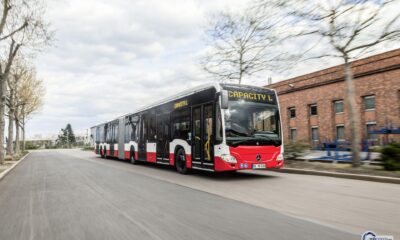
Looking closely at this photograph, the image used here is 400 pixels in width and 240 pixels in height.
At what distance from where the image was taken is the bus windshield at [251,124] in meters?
9.89

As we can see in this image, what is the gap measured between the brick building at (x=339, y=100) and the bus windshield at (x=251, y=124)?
30.6 feet

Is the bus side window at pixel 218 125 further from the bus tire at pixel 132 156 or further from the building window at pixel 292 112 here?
the building window at pixel 292 112

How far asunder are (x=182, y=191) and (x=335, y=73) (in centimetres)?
2320

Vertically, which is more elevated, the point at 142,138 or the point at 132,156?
the point at 142,138

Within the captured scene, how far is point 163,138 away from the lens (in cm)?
1423

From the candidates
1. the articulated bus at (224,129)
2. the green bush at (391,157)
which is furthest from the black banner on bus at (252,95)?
the green bush at (391,157)

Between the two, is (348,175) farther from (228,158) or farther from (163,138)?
(163,138)

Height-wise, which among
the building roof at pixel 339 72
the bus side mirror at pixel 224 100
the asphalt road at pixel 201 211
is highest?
the building roof at pixel 339 72

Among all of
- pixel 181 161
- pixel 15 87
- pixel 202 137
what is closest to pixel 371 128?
pixel 181 161

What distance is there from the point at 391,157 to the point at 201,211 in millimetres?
7431

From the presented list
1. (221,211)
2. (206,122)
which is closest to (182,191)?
(221,211)

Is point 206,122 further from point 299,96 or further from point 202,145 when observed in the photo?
point 299,96

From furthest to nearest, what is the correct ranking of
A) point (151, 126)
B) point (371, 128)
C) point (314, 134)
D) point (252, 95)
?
1. point (314, 134)
2. point (371, 128)
3. point (151, 126)
4. point (252, 95)

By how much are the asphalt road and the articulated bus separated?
1.14m
